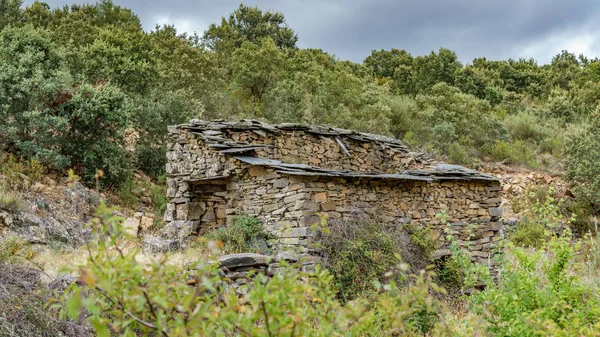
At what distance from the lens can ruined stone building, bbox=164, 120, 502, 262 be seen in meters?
8.34

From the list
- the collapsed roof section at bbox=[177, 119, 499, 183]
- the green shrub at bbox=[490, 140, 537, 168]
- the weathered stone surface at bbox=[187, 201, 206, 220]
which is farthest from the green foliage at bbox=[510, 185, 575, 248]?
the weathered stone surface at bbox=[187, 201, 206, 220]

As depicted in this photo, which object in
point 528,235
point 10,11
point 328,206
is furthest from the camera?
point 10,11

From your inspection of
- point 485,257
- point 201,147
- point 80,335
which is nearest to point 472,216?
point 485,257

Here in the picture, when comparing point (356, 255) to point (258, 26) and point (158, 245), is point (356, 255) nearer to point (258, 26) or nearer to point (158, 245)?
point (158, 245)

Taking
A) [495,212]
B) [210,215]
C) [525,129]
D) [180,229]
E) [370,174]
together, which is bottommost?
[180,229]

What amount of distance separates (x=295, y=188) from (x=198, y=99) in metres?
10.7

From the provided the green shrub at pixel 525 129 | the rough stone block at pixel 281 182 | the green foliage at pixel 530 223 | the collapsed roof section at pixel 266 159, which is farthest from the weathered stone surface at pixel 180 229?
the green shrub at pixel 525 129

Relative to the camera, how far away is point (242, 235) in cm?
866

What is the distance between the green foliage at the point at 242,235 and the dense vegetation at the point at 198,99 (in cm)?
557

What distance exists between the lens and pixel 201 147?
32.0 feet

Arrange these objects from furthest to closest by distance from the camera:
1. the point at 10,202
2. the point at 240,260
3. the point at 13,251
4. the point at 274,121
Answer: the point at 274,121 → the point at 10,202 → the point at 240,260 → the point at 13,251

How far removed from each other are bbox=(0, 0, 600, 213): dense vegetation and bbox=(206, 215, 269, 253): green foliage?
5.57 m

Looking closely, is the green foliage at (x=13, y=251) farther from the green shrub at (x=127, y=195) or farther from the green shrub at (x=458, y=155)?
the green shrub at (x=458, y=155)

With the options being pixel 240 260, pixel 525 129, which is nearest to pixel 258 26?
pixel 525 129
